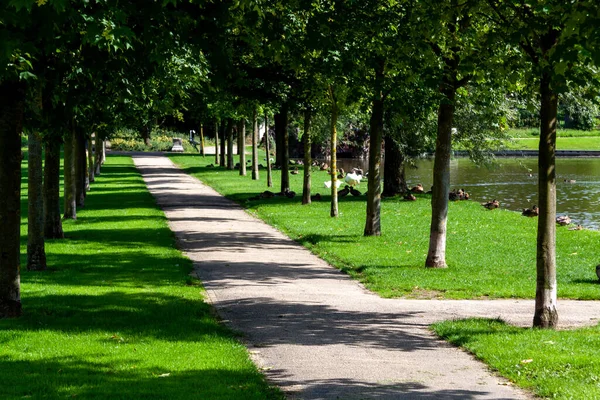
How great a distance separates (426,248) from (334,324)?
8.80m

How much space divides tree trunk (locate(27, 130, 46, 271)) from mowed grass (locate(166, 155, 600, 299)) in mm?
5683

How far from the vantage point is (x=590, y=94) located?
10.5 m

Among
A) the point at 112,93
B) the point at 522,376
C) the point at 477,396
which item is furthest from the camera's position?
the point at 112,93

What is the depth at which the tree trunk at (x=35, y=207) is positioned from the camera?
1581cm

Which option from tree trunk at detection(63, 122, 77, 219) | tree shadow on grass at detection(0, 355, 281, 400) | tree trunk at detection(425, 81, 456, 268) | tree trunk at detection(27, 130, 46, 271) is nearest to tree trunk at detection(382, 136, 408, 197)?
tree trunk at detection(63, 122, 77, 219)

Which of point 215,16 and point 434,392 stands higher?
point 215,16

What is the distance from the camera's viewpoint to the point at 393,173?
3631 centimetres

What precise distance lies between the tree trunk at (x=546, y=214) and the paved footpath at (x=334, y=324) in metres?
0.68

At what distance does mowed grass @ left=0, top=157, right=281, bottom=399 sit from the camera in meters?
8.35

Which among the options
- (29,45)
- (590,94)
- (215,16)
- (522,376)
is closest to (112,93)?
(215,16)

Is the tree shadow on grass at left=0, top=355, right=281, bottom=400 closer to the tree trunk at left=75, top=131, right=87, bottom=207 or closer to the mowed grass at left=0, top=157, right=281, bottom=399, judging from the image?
the mowed grass at left=0, top=157, right=281, bottom=399

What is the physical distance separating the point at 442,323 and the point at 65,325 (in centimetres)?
481

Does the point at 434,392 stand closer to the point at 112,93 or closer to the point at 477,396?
the point at 477,396

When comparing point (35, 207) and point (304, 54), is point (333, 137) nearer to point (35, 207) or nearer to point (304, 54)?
point (35, 207)
